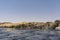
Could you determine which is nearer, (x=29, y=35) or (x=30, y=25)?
(x=29, y=35)

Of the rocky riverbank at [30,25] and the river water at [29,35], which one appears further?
the rocky riverbank at [30,25]

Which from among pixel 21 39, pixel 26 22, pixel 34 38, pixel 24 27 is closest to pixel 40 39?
pixel 34 38

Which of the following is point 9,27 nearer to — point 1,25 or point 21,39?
point 1,25

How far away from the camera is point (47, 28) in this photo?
3416 mm

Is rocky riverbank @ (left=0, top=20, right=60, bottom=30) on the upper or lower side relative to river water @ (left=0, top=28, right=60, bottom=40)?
upper

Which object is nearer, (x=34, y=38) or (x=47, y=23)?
(x=34, y=38)

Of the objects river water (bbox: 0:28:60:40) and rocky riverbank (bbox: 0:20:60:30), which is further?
rocky riverbank (bbox: 0:20:60:30)

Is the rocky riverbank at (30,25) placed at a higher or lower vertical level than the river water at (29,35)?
higher

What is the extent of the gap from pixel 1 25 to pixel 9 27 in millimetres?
269

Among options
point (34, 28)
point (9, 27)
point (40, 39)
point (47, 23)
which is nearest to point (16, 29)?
point (9, 27)

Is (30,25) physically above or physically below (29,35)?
above

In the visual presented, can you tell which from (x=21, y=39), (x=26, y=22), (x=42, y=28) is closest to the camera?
(x=21, y=39)

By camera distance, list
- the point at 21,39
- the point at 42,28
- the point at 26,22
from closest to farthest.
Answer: the point at 21,39 → the point at 26,22 → the point at 42,28

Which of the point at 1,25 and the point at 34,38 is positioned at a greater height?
the point at 1,25
